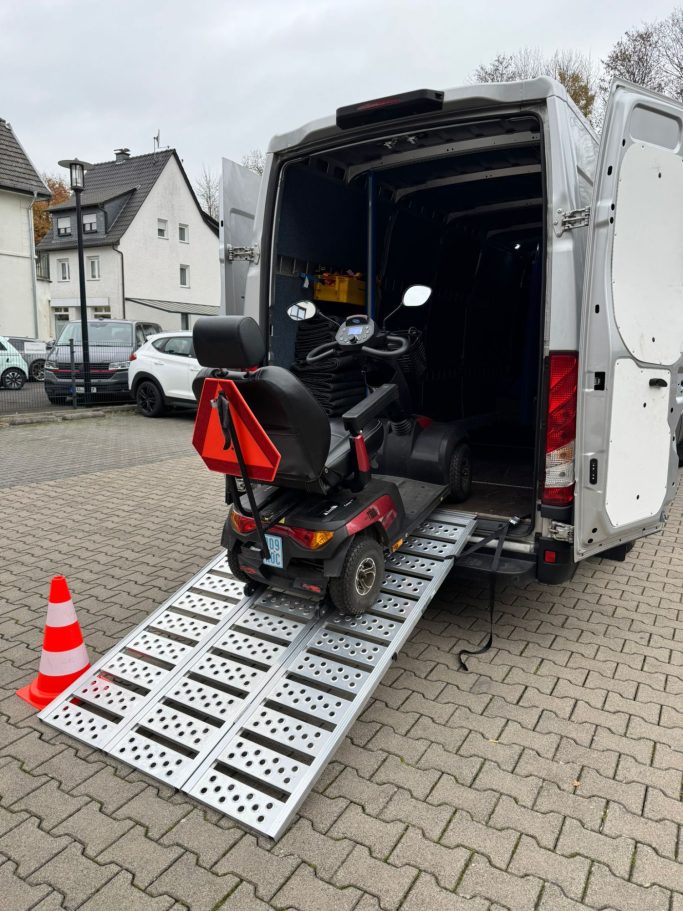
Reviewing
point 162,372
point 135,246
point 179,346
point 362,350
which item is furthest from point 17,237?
point 362,350

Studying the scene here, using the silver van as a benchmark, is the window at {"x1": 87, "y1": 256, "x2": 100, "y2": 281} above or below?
above

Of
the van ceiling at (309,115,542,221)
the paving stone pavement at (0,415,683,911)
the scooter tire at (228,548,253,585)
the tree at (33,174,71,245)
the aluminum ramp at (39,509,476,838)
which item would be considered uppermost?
the tree at (33,174,71,245)

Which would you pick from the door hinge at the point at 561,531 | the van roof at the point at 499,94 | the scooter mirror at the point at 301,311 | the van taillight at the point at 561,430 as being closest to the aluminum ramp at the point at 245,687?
the door hinge at the point at 561,531

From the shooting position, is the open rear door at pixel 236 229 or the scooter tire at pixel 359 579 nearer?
the scooter tire at pixel 359 579

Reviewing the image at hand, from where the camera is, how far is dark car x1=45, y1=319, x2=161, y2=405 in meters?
13.3

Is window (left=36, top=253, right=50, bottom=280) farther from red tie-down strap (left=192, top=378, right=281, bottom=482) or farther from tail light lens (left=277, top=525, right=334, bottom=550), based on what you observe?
tail light lens (left=277, top=525, right=334, bottom=550)

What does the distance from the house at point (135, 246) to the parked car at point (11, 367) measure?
10.3 meters

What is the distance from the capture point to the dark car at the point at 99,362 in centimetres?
1333

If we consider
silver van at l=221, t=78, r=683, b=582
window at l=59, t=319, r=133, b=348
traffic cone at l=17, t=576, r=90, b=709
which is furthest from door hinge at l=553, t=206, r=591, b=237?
window at l=59, t=319, r=133, b=348

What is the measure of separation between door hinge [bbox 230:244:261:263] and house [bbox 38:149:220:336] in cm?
2499

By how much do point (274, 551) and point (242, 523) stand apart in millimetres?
258

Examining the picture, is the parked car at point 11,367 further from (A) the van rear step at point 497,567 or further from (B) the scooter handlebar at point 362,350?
(A) the van rear step at point 497,567

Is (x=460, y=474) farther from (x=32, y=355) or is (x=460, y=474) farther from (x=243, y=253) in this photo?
(x=32, y=355)

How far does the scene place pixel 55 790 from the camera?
253 cm
